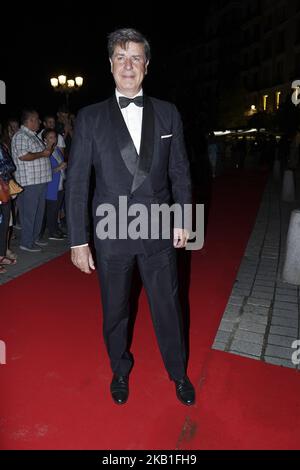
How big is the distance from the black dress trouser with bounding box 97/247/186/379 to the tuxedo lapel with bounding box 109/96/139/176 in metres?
0.57

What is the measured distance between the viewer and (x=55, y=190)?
21.0 ft

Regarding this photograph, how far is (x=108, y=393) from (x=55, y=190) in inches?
166

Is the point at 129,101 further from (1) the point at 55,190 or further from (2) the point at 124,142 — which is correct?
(1) the point at 55,190

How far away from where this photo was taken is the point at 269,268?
212 inches

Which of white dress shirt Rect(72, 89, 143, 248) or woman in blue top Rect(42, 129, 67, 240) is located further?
woman in blue top Rect(42, 129, 67, 240)

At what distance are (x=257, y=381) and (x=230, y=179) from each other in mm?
13888

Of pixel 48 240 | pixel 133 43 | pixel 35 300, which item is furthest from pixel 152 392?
pixel 48 240

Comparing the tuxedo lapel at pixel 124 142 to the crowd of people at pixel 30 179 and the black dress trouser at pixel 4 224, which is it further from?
the black dress trouser at pixel 4 224

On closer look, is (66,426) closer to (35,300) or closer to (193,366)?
(193,366)

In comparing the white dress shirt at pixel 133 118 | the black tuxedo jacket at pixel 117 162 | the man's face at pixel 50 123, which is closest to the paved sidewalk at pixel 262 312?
the black tuxedo jacket at pixel 117 162

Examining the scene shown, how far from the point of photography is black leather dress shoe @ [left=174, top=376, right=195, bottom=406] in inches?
106

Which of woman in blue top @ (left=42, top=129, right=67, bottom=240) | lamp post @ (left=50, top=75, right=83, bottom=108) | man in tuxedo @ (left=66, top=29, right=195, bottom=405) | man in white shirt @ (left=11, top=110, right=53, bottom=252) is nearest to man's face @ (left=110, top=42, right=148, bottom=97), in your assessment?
man in tuxedo @ (left=66, top=29, right=195, bottom=405)

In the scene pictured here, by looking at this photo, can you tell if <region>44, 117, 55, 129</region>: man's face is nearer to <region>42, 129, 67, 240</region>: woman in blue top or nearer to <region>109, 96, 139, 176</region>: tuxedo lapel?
<region>42, 129, 67, 240</region>: woman in blue top
